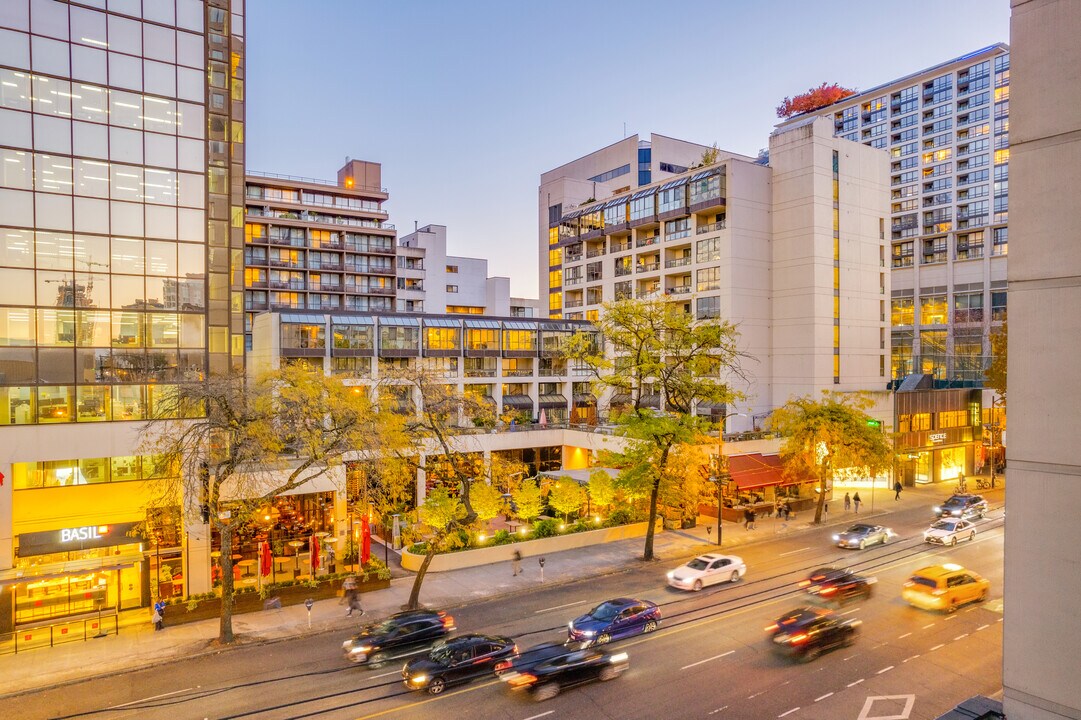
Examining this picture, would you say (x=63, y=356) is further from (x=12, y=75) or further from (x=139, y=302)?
(x=12, y=75)

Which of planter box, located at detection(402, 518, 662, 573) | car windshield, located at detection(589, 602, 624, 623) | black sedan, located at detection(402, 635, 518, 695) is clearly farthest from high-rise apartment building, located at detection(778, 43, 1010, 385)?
black sedan, located at detection(402, 635, 518, 695)

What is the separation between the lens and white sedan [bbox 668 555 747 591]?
Answer: 28688 mm

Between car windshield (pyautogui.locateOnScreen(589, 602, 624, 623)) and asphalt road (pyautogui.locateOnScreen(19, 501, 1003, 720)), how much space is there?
1072 millimetres

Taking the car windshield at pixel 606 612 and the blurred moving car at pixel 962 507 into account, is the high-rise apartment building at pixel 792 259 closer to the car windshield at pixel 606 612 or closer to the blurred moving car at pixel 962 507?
the blurred moving car at pixel 962 507

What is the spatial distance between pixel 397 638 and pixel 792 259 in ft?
157

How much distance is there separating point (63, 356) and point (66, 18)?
15.0 meters

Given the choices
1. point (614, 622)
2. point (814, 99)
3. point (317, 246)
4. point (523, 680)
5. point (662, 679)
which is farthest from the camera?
point (814, 99)

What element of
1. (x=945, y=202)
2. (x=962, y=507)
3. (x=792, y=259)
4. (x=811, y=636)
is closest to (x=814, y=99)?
(x=945, y=202)

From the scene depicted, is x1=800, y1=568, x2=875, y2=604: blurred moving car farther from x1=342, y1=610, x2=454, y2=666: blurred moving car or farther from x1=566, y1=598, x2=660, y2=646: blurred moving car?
x1=342, y1=610, x2=454, y2=666: blurred moving car

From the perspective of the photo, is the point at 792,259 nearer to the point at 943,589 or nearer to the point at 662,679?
the point at 943,589

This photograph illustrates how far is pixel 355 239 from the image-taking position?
→ 82.7m

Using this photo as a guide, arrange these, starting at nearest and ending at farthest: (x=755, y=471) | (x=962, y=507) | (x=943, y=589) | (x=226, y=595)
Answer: (x=226, y=595) → (x=943, y=589) → (x=962, y=507) → (x=755, y=471)

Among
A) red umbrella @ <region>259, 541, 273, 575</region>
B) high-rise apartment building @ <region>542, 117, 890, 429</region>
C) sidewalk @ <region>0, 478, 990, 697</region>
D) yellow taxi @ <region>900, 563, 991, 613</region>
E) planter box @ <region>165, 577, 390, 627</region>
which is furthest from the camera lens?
high-rise apartment building @ <region>542, 117, 890, 429</region>

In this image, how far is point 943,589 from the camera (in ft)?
83.7
